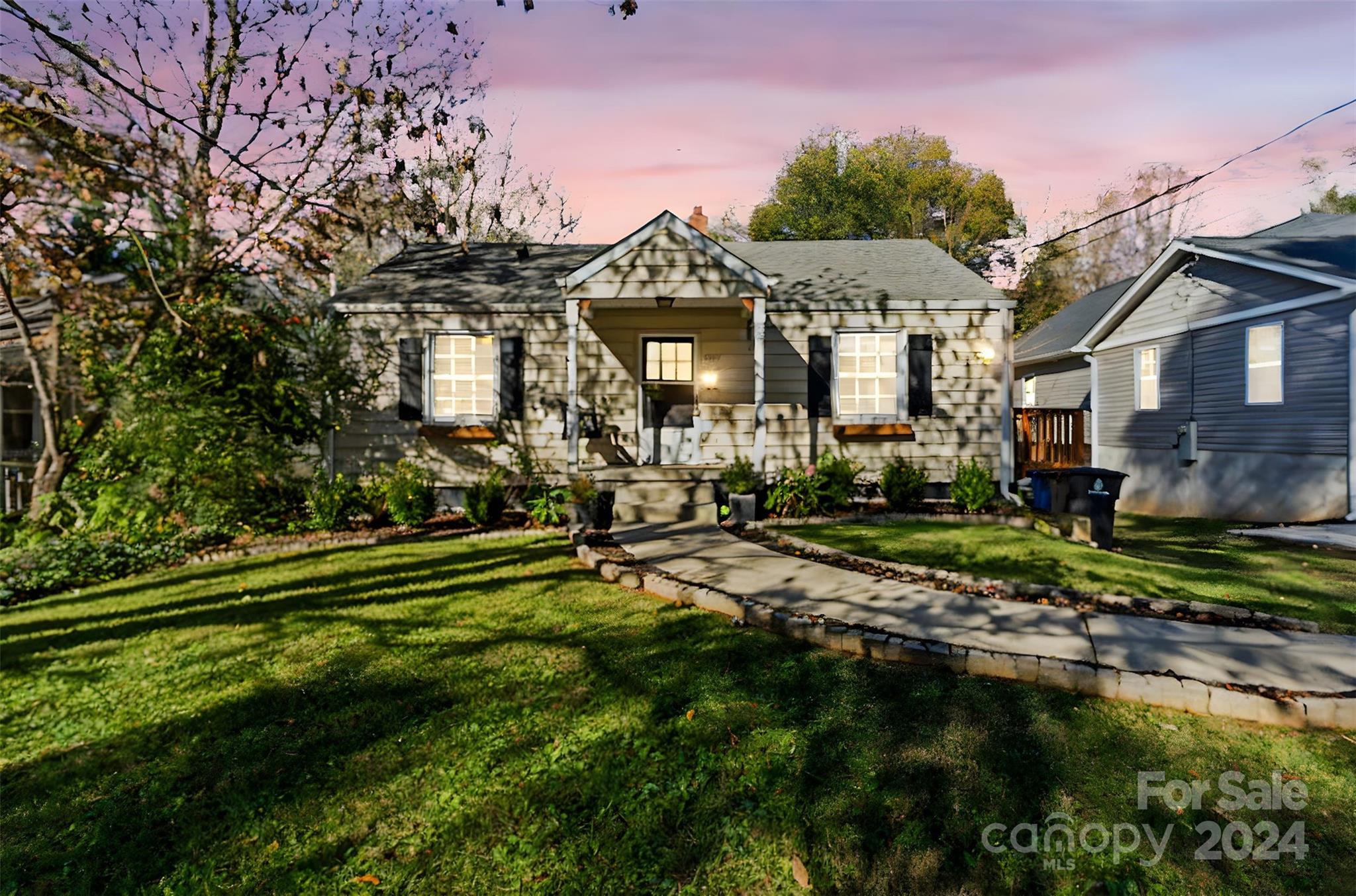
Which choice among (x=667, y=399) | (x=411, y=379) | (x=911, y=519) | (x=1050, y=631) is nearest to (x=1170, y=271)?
(x=911, y=519)

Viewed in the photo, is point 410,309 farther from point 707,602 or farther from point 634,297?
point 707,602

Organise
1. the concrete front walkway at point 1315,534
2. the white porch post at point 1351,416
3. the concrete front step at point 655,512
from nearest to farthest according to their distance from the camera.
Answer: the concrete front walkway at point 1315,534
the concrete front step at point 655,512
the white porch post at point 1351,416

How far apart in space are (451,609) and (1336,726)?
18.3ft

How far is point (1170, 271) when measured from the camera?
14180 millimetres

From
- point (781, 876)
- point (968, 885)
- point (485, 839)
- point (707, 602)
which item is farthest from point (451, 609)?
point (968, 885)

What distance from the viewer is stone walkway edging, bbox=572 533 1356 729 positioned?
3.23 metres

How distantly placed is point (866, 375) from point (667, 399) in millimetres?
3567

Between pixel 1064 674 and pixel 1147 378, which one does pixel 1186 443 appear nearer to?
pixel 1147 378

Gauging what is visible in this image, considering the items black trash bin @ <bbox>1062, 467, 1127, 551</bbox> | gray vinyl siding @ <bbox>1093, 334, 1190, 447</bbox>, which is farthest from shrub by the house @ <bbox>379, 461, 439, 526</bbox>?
gray vinyl siding @ <bbox>1093, 334, 1190, 447</bbox>

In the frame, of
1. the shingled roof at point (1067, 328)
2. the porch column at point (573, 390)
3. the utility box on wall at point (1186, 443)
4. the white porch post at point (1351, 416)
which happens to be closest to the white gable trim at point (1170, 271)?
the white porch post at point (1351, 416)

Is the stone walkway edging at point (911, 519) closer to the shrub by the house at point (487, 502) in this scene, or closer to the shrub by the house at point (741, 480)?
the shrub by the house at point (741, 480)

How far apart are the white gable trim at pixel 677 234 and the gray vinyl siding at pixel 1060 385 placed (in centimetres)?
1255

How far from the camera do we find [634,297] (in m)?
9.69

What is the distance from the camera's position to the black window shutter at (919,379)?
10766 millimetres
